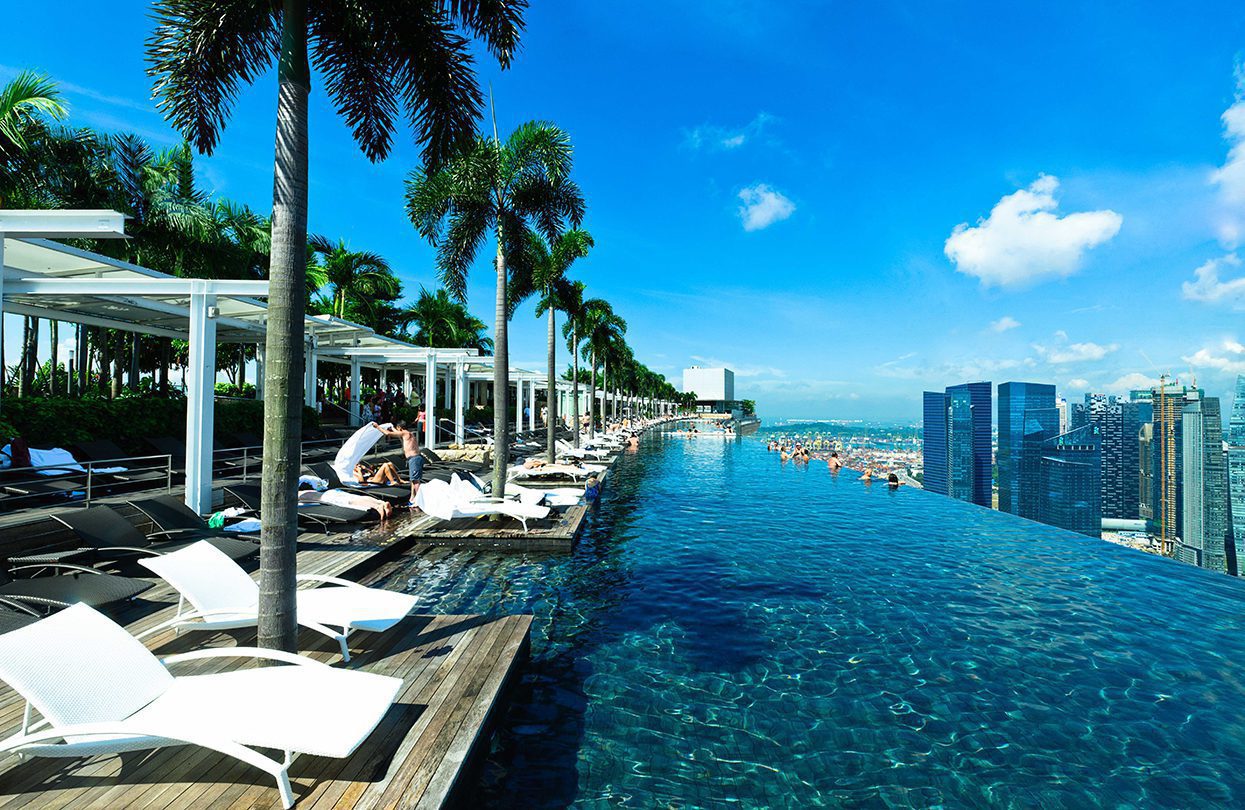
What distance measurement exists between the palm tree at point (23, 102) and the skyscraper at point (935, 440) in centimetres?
5764

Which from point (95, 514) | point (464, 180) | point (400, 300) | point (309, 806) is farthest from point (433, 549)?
point (400, 300)

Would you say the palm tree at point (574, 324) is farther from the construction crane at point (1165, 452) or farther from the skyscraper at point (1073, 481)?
the construction crane at point (1165, 452)

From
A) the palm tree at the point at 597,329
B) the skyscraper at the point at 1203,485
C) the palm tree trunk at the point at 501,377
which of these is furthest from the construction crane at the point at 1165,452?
the palm tree trunk at the point at 501,377

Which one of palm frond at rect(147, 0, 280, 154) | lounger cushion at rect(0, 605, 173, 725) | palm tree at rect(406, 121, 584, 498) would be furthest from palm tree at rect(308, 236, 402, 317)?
lounger cushion at rect(0, 605, 173, 725)

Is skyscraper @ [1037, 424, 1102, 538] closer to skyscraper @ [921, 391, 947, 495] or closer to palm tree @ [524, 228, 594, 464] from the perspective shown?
skyscraper @ [921, 391, 947, 495]

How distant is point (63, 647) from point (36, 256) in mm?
8184

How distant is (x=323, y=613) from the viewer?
170 inches

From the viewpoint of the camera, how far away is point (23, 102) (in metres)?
10.0

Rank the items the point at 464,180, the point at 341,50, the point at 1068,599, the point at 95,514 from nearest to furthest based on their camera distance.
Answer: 1. the point at 341,50
2. the point at 95,514
3. the point at 1068,599
4. the point at 464,180

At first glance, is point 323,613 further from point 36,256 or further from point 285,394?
point 36,256

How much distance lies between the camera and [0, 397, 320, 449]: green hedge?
9.29 metres

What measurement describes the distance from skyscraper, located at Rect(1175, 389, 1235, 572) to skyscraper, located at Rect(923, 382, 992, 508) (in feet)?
55.2

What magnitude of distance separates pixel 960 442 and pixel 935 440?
3.29 m

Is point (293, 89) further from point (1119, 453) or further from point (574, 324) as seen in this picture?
point (1119, 453)
